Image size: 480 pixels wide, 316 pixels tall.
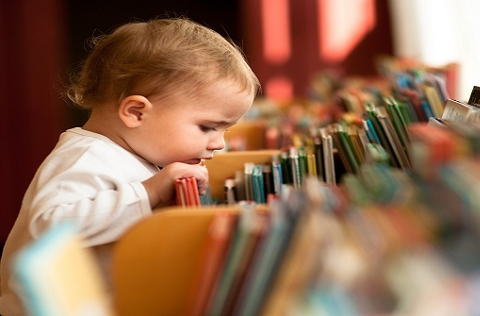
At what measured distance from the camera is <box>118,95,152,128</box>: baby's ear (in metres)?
1.63

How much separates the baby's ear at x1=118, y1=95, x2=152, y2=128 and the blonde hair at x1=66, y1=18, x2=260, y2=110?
0.02 metres

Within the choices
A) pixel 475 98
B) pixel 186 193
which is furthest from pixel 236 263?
pixel 475 98

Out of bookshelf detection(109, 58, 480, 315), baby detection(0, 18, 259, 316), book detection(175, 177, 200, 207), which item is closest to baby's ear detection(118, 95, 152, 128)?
baby detection(0, 18, 259, 316)

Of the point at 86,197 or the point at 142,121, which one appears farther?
the point at 142,121

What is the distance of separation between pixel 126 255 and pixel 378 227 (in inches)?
19.0

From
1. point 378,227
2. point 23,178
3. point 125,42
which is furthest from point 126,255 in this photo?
point 23,178

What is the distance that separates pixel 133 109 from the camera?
5.40 ft

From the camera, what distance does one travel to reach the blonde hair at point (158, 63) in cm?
163

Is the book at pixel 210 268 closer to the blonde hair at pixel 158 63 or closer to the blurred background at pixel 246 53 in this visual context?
the blonde hair at pixel 158 63

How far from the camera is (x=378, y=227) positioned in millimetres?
933

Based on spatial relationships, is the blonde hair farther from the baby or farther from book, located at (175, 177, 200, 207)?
book, located at (175, 177, 200, 207)

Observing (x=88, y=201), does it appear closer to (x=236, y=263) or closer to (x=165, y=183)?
(x=165, y=183)

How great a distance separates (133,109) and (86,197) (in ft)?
0.95

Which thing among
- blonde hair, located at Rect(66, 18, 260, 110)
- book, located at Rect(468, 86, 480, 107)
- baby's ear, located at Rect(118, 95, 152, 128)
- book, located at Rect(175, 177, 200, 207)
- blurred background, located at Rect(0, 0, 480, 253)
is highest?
blonde hair, located at Rect(66, 18, 260, 110)
